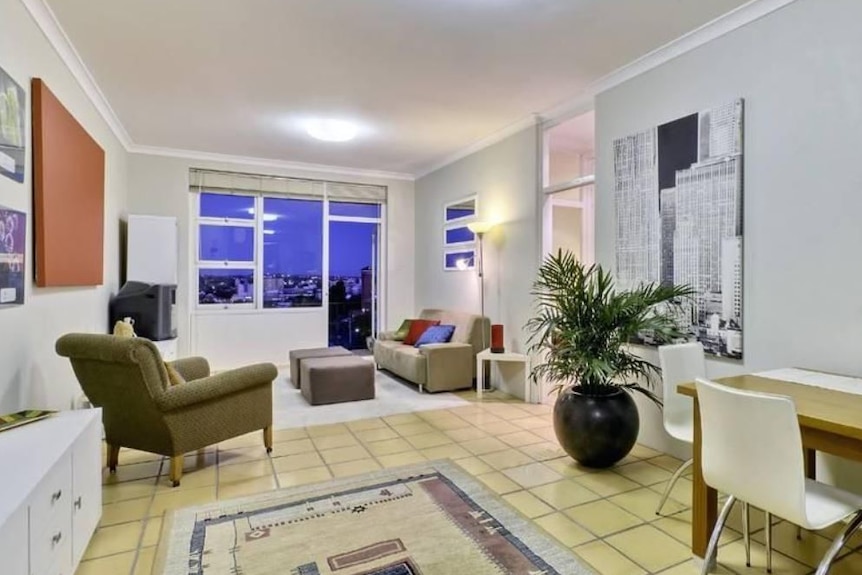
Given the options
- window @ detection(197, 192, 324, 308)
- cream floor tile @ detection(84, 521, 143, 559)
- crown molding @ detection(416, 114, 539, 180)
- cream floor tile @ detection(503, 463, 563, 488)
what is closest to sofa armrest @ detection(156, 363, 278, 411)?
cream floor tile @ detection(84, 521, 143, 559)

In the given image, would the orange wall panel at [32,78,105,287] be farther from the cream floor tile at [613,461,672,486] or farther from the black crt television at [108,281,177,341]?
the cream floor tile at [613,461,672,486]

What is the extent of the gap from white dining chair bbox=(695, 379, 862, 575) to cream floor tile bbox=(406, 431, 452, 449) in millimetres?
1951

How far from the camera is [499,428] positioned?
3838 millimetres

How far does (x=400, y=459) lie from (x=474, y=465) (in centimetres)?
50

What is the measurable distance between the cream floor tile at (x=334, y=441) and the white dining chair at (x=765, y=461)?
2391 mm

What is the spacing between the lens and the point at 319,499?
2592mm

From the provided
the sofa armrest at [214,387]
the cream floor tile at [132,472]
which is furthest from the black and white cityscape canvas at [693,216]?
the cream floor tile at [132,472]

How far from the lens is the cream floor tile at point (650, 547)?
204cm

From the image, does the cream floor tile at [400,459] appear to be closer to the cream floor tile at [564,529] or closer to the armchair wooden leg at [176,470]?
the cream floor tile at [564,529]

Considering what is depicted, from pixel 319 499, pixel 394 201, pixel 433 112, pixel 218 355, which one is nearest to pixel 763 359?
pixel 319 499

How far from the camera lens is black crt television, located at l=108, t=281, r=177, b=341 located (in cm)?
451

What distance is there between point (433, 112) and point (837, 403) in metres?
3.63

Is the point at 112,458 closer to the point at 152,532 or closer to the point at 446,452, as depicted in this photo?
the point at 152,532

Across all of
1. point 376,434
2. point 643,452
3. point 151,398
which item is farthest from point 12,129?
point 643,452
